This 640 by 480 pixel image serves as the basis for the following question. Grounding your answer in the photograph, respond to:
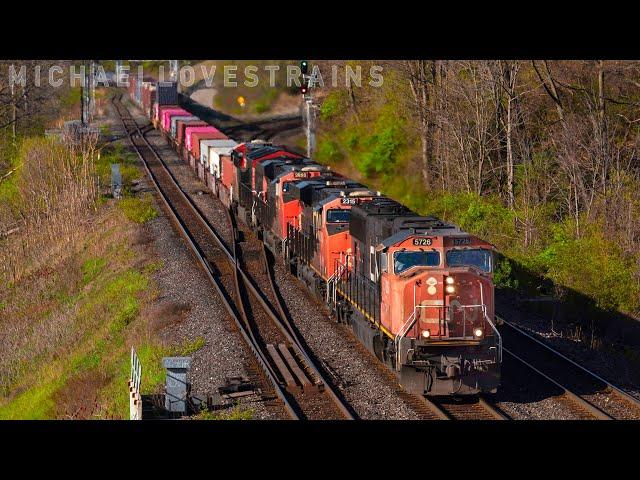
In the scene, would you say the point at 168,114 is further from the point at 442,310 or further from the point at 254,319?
the point at 442,310

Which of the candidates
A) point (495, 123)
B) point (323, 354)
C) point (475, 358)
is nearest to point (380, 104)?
point (495, 123)

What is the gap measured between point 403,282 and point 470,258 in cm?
136

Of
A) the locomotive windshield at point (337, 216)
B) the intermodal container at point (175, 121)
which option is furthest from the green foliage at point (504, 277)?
the intermodal container at point (175, 121)

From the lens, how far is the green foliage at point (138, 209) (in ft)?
133

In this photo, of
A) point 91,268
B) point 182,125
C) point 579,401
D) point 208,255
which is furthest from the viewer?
point 182,125

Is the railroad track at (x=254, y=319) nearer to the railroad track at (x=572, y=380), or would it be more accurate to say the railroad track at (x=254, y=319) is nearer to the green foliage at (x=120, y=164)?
the railroad track at (x=572, y=380)

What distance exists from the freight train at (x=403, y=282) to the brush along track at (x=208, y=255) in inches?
91.0

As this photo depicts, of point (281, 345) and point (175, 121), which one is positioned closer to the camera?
point (281, 345)

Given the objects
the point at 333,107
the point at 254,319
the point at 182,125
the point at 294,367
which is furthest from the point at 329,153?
the point at 294,367

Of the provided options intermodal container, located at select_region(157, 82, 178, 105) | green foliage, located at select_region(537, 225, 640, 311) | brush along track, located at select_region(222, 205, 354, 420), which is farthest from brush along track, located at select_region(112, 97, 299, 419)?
intermodal container, located at select_region(157, 82, 178, 105)

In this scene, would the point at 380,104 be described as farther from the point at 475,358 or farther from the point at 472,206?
the point at 475,358

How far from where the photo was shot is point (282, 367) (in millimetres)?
21031

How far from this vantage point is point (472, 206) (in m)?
37.8

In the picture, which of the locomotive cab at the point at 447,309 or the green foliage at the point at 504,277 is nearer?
the locomotive cab at the point at 447,309
